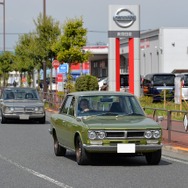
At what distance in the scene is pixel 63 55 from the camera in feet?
142

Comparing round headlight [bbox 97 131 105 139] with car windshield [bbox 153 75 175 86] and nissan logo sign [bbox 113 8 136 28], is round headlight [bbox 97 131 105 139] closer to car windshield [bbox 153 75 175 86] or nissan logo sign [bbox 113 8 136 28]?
nissan logo sign [bbox 113 8 136 28]

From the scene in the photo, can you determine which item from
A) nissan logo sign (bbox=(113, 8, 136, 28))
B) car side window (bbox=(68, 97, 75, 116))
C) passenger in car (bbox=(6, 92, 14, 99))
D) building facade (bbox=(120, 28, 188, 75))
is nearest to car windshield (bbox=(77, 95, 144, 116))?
car side window (bbox=(68, 97, 75, 116))

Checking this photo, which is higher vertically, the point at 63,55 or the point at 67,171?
the point at 63,55

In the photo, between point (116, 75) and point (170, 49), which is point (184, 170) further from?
point (170, 49)

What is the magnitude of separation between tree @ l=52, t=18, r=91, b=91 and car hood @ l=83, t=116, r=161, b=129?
29.4 meters

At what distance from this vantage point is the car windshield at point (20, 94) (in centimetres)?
2914

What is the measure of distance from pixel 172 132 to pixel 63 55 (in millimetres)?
25973

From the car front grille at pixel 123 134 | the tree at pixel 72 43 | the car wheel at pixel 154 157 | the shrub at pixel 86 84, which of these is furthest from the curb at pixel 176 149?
the tree at pixel 72 43

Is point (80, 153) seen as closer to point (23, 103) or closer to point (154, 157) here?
point (154, 157)

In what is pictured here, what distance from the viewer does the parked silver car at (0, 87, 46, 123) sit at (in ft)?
91.6

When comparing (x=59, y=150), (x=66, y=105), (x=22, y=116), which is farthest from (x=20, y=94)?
(x=66, y=105)

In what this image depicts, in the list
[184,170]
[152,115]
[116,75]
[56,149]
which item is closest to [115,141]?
[184,170]

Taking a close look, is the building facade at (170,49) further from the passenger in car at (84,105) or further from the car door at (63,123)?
the passenger in car at (84,105)

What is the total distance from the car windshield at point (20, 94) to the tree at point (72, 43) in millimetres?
14187
